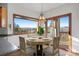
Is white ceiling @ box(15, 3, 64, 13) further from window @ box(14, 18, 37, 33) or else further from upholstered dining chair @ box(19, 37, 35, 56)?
upholstered dining chair @ box(19, 37, 35, 56)

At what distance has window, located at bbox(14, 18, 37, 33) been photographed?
2.01 meters

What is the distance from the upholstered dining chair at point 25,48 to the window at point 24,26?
7.2 inches

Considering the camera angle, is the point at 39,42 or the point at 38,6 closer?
the point at 38,6

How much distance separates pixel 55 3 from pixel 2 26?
1.12 metres

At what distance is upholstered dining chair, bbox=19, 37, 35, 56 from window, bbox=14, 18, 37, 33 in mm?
182

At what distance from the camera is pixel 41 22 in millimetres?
2035

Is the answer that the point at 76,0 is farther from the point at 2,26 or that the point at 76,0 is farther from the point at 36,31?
the point at 2,26

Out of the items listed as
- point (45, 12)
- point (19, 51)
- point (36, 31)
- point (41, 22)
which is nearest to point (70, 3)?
point (45, 12)

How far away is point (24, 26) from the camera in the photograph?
6.72 ft

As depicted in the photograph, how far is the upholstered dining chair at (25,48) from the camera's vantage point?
6.52 feet

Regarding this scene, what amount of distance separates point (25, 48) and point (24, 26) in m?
0.44

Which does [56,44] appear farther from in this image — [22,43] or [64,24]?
[22,43]

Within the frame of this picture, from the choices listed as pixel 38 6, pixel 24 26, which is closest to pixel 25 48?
pixel 24 26

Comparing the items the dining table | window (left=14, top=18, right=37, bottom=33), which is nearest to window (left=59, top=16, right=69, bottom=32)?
the dining table
